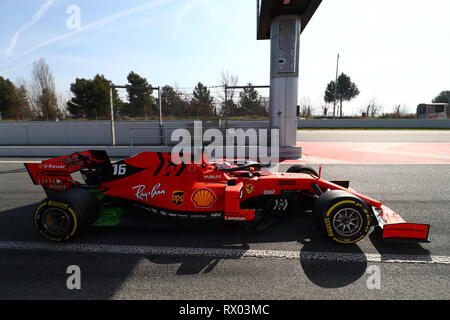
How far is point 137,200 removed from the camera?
3.44 metres

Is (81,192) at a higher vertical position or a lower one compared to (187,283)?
higher

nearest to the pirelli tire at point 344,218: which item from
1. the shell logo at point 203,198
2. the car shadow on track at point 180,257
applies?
the car shadow on track at point 180,257

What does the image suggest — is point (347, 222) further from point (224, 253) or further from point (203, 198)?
point (203, 198)

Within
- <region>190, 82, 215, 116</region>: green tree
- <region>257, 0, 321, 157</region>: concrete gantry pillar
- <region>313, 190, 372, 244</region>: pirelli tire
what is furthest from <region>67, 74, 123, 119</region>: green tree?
<region>313, 190, 372, 244</region>: pirelli tire

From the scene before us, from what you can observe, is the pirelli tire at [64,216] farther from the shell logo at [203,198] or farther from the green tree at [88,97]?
the green tree at [88,97]

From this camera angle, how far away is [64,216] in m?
3.12

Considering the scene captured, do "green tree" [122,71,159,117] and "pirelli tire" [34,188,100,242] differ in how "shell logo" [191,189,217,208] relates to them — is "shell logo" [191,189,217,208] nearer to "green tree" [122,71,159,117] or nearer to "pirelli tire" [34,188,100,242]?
"pirelli tire" [34,188,100,242]

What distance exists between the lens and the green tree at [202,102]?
10836 mm

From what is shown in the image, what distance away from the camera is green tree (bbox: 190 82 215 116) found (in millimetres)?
10836

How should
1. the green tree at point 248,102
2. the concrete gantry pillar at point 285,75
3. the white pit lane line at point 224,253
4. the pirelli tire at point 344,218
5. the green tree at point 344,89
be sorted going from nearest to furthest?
the white pit lane line at point 224,253
the pirelli tire at point 344,218
the concrete gantry pillar at point 285,75
the green tree at point 248,102
the green tree at point 344,89

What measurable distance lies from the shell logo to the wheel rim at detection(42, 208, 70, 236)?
5.40 feet
